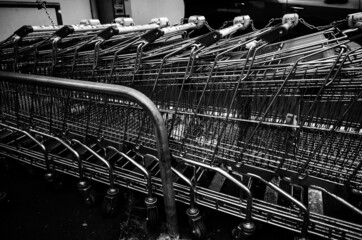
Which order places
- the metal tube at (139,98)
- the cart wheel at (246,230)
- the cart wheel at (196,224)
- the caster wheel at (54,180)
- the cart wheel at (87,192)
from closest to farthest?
1. the metal tube at (139,98)
2. the cart wheel at (246,230)
3. the cart wheel at (196,224)
4. the cart wheel at (87,192)
5. the caster wheel at (54,180)

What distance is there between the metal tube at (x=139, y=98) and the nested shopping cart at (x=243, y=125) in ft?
0.93

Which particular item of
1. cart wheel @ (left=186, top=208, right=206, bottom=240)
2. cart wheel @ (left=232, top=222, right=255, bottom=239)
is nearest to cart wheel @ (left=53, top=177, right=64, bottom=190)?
cart wheel @ (left=186, top=208, right=206, bottom=240)

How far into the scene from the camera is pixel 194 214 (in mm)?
1749

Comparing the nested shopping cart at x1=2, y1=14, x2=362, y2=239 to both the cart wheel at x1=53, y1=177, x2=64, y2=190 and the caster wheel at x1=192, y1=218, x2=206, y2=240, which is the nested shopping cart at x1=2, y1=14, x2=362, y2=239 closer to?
the caster wheel at x1=192, y1=218, x2=206, y2=240

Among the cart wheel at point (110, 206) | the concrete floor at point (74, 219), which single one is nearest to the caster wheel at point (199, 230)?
the concrete floor at point (74, 219)

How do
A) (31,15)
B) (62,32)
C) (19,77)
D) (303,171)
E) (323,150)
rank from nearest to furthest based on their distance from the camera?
(19,77), (303,171), (323,150), (62,32), (31,15)

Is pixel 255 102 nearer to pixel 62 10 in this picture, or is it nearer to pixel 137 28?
pixel 137 28

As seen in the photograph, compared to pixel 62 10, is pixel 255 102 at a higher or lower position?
lower

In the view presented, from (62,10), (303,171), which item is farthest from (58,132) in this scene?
(62,10)

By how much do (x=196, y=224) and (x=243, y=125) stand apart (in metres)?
0.77

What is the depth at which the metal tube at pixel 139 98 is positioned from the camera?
4.11 feet

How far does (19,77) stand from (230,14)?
13.6ft

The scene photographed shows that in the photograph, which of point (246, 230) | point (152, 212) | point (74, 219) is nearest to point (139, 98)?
point (152, 212)

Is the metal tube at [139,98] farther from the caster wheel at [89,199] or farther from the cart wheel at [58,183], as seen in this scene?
the cart wheel at [58,183]
